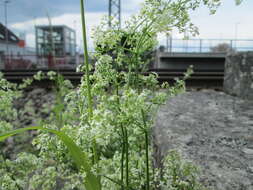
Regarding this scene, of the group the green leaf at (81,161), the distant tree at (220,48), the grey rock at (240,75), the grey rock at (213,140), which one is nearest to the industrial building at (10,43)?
the distant tree at (220,48)

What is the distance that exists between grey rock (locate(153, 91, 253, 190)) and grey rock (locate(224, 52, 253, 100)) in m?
0.81

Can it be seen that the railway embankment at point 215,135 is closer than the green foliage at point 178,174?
No

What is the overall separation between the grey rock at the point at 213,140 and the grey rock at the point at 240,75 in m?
0.81

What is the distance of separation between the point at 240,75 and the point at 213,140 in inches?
143

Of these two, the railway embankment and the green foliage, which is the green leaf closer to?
the green foliage

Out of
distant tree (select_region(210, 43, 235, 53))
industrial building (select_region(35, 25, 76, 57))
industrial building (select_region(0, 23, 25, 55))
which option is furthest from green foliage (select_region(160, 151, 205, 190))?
industrial building (select_region(0, 23, 25, 55))

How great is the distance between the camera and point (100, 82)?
1.14m

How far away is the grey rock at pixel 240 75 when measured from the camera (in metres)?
5.03

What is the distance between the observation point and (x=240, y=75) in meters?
5.50

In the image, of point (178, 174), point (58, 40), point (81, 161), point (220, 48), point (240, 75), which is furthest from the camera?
point (58, 40)

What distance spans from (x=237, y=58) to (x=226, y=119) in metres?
2.87

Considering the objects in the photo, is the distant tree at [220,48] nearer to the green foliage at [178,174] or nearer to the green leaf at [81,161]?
the green foliage at [178,174]

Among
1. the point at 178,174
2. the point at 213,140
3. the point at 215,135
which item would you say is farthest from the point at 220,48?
the point at 178,174

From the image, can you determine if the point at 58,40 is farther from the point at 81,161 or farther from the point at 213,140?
the point at 81,161
